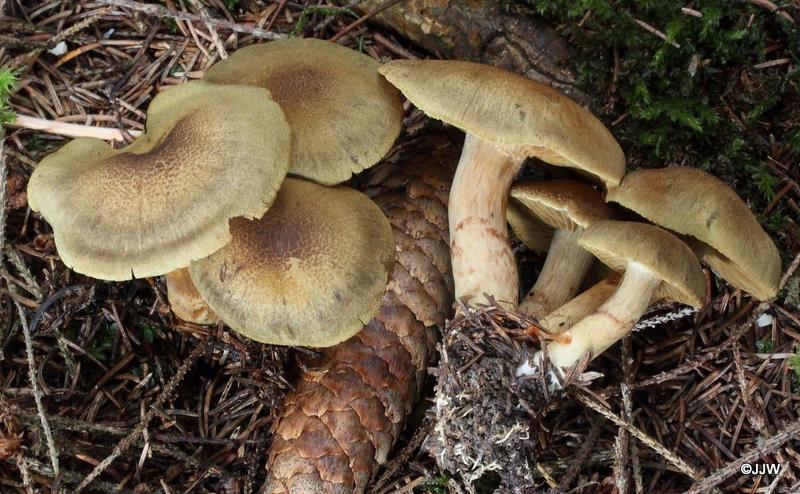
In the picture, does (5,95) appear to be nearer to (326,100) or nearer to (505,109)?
(326,100)

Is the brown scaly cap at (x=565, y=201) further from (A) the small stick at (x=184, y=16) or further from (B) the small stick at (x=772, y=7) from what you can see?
(A) the small stick at (x=184, y=16)

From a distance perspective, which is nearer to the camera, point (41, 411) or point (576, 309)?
point (41, 411)

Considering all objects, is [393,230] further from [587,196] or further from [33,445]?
[33,445]

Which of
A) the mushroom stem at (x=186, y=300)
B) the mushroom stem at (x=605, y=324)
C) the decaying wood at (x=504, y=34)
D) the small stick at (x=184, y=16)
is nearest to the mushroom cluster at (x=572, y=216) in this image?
the mushroom stem at (x=605, y=324)

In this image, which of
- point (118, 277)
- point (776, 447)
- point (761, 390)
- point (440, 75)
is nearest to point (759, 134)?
point (761, 390)

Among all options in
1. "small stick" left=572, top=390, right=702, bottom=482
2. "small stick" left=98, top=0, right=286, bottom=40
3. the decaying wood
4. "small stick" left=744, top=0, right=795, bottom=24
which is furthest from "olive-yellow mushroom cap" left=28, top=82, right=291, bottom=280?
"small stick" left=744, top=0, right=795, bottom=24

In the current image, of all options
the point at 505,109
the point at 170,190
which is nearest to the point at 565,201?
the point at 505,109
